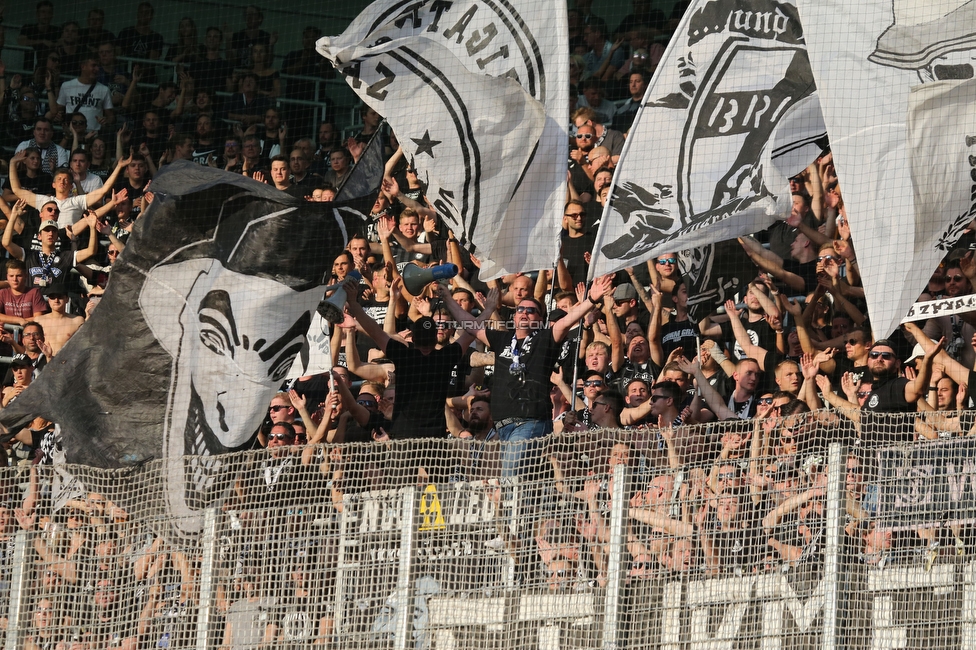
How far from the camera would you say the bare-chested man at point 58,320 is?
36.3 feet

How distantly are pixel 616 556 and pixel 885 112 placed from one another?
283cm

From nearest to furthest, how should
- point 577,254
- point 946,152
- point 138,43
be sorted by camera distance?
point 946,152 → point 577,254 → point 138,43

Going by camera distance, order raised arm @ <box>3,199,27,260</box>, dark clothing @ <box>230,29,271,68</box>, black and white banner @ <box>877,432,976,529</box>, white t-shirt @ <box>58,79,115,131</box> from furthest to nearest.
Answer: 1. dark clothing @ <box>230,29,271,68</box>
2. white t-shirt @ <box>58,79,115,131</box>
3. raised arm @ <box>3,199,27,260</box>
4. black and white banner @ <box>877,432,976,529</box>

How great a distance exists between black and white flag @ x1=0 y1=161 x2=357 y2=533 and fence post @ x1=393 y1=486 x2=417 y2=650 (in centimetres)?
212

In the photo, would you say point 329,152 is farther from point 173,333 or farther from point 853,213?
point 853,213

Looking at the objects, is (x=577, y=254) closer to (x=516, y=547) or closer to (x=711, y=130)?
(x=711, y=130)

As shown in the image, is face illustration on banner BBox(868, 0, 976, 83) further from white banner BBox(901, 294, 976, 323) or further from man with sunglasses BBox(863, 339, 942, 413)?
man with sunglasses BBox(863, 339, 942, 413)

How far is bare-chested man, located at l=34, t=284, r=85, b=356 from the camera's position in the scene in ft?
36.3

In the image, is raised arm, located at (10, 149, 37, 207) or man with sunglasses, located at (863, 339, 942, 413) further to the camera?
raised arm, located at (10, 149, 37, 207)

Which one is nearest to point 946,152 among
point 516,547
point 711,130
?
point 711,130

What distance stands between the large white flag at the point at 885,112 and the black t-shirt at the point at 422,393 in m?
2.41

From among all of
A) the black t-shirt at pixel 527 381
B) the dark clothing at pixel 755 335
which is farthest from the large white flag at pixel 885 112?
the black t-shirt at pixel 527 381

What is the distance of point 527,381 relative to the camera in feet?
28.1

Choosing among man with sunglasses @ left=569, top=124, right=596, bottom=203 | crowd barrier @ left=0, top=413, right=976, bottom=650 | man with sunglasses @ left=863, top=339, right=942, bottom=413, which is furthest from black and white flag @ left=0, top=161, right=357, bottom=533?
man with sunglasses @ left=863, top=339, right=942, bottom=413
